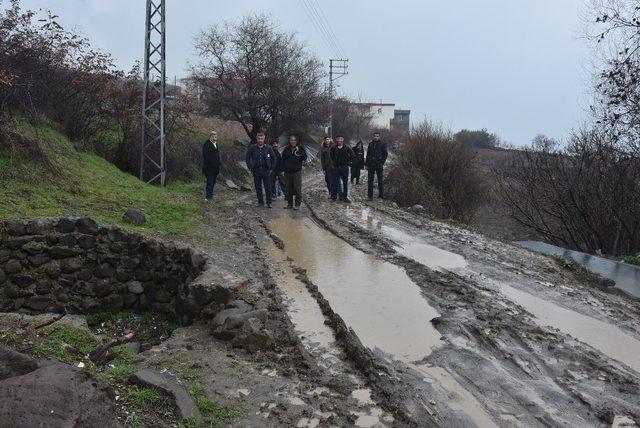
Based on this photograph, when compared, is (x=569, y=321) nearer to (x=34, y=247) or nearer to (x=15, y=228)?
(x=34, y=247)

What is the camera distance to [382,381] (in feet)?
14.0

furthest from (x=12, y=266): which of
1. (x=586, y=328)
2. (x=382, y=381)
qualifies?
(x=586, y=328)

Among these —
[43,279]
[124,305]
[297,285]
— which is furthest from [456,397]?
[43,279]

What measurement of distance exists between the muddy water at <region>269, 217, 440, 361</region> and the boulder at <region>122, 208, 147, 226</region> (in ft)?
8.56

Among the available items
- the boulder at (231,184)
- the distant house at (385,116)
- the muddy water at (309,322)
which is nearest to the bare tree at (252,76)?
the boulder at (231,184)

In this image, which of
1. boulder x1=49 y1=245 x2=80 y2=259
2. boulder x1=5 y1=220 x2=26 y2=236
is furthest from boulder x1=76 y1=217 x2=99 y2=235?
boulder x1=5 y1=220 x2=26 y2=236

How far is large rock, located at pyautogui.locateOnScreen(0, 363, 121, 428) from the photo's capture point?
2.85m

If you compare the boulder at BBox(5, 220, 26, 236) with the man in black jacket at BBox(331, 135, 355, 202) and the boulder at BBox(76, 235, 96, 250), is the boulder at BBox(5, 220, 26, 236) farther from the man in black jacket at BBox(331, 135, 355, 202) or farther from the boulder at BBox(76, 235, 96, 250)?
the man in black jacket at BBox(331, 135, 355, 202)

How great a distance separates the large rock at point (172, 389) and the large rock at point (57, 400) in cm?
47

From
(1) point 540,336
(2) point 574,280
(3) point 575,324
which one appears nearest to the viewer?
(1) point 540,336

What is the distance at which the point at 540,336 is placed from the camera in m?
5.29

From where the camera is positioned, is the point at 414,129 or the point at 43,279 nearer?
the point at 43,279

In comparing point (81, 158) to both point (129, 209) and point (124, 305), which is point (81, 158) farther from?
point (124, 305)

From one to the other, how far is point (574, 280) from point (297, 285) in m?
4.51
